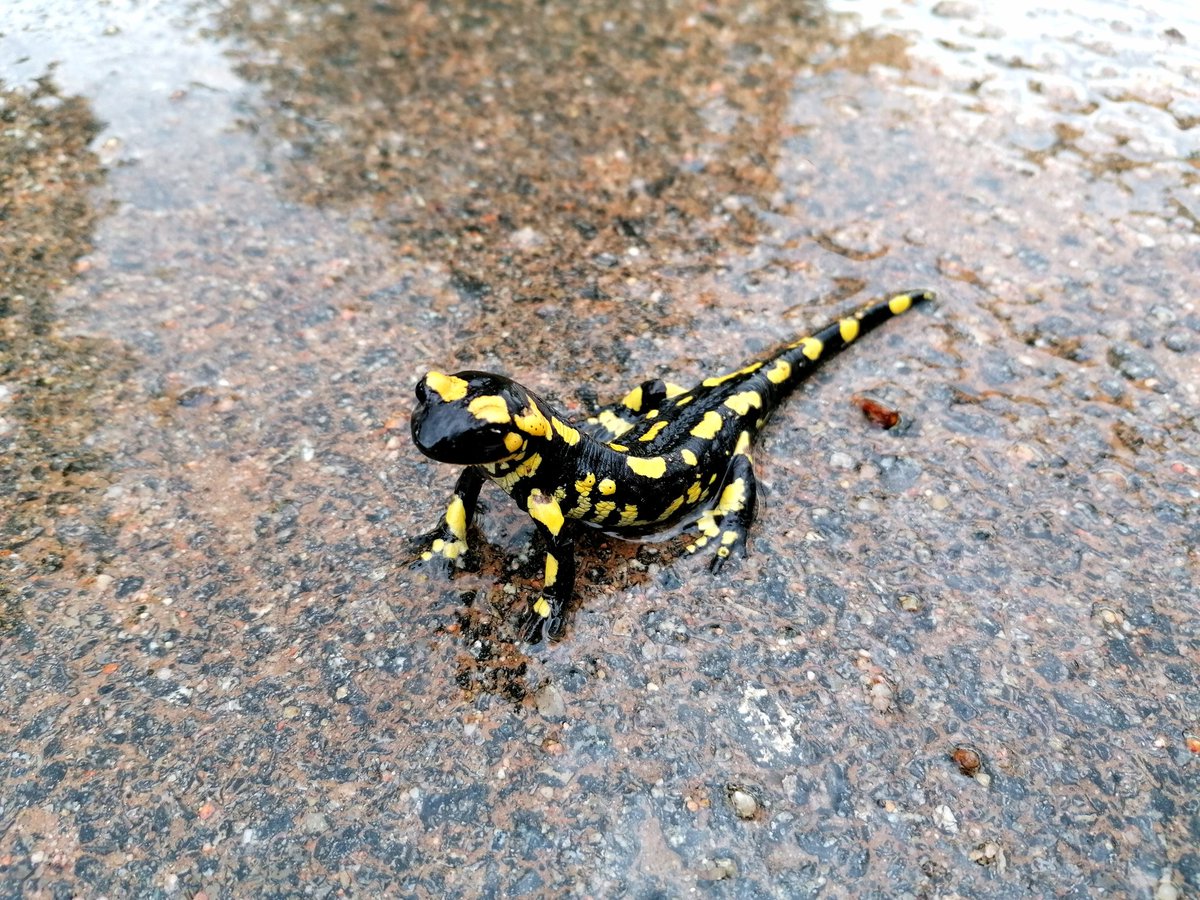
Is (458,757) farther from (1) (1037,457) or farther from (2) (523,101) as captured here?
(2) (523,101)

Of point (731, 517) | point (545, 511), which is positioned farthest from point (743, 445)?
point (545, 511)

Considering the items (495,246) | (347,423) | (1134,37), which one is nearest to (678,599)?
(347,423)

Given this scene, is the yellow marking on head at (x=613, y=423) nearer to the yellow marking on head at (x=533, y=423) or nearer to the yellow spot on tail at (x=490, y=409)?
the yellow marking on head at (x=533, y=423)

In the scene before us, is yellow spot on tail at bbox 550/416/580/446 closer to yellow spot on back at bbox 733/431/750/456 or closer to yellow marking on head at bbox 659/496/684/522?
yellow marking on head at bbox 659/496/684/522

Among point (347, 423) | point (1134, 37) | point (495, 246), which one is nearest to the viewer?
point (347, 423)

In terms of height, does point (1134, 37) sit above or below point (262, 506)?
above

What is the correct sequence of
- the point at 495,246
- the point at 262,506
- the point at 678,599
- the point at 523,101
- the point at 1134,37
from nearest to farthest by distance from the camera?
the point at 678,599
the point at 262,506
the point at 495,246
the point at 523,101
the point at 1134,37

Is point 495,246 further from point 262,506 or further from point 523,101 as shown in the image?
point 262,506

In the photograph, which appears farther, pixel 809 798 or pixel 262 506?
pixel 262 506
